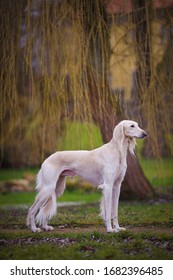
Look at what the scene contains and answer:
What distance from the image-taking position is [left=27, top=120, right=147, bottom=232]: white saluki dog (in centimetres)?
527

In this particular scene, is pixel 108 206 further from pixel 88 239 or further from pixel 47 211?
pixel 47 211

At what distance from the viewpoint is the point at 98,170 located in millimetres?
5422

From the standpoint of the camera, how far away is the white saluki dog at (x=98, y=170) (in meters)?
5.27

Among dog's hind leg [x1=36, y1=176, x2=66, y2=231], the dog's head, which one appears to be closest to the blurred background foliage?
the dog's head

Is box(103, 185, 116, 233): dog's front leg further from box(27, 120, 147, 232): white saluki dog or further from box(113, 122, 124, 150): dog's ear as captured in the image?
box(113, 122, 124, 150): dog's ear

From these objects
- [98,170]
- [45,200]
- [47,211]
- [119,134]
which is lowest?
[47,211]

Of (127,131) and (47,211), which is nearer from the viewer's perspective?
(127,131)

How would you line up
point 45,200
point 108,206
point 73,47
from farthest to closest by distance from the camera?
point 45,200, point 108,206, point 73,47

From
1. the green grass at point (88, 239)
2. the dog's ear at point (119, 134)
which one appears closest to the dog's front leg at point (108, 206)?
the green grass at point (88, 239)

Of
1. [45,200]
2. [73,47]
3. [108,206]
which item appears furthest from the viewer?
[45,200]

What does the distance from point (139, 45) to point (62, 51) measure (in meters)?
0.85

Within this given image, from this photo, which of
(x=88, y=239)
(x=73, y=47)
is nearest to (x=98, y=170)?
(x=88, y=239)

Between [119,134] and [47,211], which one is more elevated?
[119,134]
